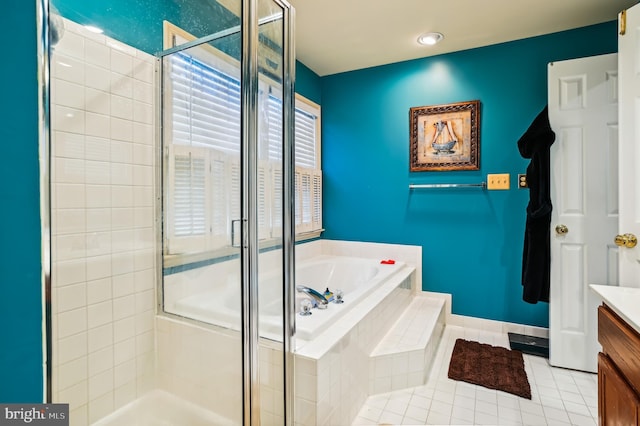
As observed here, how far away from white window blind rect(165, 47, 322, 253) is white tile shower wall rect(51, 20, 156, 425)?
0.12 meters

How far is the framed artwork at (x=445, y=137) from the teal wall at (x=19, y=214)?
9.06 feet

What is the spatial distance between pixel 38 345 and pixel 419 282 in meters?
2.81

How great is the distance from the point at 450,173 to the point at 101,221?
2531mm

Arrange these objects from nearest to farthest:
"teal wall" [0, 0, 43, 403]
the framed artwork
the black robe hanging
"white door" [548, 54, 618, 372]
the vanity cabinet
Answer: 1. "teal wall" [0, 0, 43, 403]
2. the vanity cabinet
3. "white door" [548, 54, 618, 372]
4. the black robe hanging
5. the framed artwork

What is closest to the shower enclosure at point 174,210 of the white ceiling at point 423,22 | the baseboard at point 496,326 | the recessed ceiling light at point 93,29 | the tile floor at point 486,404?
the recessed ceiling light at point 93,29

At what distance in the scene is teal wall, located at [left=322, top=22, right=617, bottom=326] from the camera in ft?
8.45

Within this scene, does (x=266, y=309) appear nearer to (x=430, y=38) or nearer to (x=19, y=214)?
(x=19, y=214)

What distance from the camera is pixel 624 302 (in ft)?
3.69

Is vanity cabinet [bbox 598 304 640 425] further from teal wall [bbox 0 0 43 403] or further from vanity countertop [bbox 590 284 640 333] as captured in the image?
teal wall [bbox 0 0 43 403]

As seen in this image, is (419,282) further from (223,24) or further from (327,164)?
(223,24)

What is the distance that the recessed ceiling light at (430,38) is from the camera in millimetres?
2502

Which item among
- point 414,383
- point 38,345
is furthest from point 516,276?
point 38,345

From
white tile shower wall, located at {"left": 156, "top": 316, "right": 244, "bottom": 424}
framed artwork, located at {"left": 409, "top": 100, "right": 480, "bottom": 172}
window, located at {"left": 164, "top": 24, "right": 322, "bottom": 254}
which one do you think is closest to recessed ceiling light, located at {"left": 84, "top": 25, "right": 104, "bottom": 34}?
window, located at {"left": 164, "top": 24, "right": 322, "bottom": 254}

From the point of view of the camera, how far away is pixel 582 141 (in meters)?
2.09
